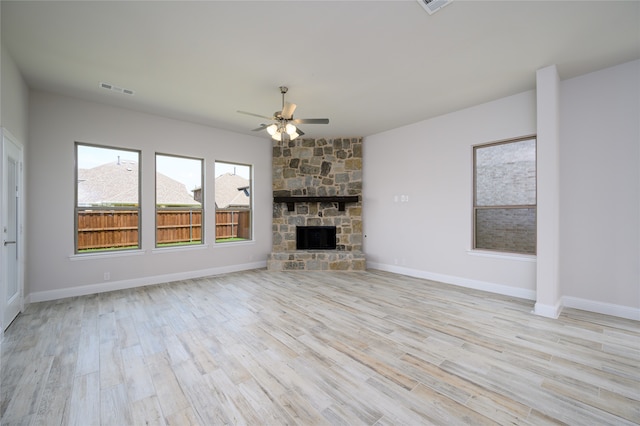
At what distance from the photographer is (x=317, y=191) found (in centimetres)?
655

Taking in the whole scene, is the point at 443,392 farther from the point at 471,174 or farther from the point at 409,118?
the point at 409,118

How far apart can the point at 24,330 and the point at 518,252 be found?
6.68 meters

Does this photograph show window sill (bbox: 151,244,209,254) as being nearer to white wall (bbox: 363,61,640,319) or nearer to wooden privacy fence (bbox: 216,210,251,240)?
wooden privacy fence (bbox: 216,210,251,240)

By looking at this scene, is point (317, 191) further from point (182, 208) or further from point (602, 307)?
point (602, 307)

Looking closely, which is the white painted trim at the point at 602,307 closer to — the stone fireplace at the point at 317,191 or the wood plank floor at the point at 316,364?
the wood plank floor at the point at 316,364

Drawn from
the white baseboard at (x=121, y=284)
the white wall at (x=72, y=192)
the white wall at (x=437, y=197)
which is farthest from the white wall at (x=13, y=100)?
the white wall at (x=437, y=197)

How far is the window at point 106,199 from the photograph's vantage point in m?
4.36

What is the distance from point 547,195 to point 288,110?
3.56 meters

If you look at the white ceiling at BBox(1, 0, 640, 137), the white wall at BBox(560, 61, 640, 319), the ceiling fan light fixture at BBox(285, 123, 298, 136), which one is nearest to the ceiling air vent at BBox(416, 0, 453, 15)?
the white ceiling at BBox(1, 0, 640, 137)

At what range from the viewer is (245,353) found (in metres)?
2.52

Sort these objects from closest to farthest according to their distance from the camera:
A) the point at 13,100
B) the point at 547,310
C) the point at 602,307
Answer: the point at 13,100
the point at 547,310
the point at 602,307

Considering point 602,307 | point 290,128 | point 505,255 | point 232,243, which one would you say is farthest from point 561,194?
point 232,243

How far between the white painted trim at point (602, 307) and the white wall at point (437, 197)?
417 mm

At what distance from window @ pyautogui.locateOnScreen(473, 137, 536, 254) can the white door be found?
6.53m
